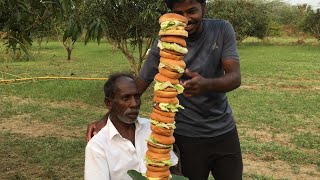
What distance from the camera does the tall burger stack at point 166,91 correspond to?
3.93 ft

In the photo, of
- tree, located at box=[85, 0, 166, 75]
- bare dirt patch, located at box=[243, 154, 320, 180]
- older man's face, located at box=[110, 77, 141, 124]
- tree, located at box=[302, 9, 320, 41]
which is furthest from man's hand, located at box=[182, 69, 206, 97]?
tree, located at box=[302, 9, 320, 41]

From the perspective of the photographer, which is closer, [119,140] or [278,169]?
[119,140]

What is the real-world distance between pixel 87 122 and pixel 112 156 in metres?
5.57

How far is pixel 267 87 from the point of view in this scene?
1179 cm

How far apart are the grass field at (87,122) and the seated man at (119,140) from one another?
7.42ft

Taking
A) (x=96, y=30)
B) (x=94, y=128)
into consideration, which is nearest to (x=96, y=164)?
(x=94, y=128)

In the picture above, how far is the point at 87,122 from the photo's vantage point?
7.43 m

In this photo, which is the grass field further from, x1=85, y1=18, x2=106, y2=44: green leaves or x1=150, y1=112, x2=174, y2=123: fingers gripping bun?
x1=150, y1=112, x2=174, y2=123: fingers gripping bun

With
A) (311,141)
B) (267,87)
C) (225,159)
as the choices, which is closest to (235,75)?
(225,159)

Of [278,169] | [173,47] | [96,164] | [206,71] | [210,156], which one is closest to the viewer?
[173,47]

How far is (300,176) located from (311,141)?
1484 mm

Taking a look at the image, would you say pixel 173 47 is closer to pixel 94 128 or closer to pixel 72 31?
pixel 94 128

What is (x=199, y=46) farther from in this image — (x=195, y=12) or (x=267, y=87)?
(x=267, y=87)

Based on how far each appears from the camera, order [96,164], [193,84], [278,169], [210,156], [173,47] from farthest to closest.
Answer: [278,169] → [210,156] → [96,164] → [193,84] → [173,47]
